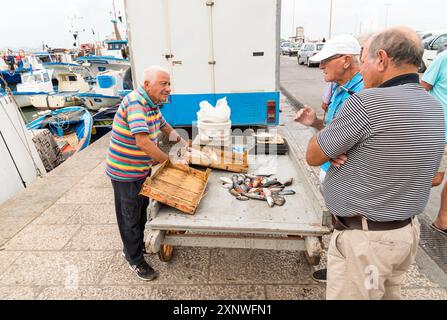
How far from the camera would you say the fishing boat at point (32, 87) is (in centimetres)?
2012

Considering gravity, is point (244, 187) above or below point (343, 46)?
below

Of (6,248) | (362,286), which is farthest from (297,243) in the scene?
(6,248)

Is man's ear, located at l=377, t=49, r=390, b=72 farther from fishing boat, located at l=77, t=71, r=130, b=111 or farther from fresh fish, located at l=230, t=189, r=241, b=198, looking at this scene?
fishing boat, located at l=77, t=71, r=130, b=111

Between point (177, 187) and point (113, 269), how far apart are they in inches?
50.3

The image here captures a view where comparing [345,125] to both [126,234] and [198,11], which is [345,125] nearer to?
[126,234]

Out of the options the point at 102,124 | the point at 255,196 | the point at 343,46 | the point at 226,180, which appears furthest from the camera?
the point at 102,124

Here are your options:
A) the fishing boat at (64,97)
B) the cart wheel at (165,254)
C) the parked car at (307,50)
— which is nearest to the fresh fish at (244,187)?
the cart wheel at (165,254)

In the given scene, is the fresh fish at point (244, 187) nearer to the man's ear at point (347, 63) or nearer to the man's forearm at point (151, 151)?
the man's forearm at point (151, 151)

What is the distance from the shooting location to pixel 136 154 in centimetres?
284

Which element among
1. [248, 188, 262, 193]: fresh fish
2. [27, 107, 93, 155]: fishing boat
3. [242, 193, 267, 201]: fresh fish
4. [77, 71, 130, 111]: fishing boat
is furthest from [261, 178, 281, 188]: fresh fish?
[77, 71, 130, 111]: fishing boat

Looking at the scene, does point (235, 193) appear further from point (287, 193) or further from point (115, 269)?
point (115, 269)

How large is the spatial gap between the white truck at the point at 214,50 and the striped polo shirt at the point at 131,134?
3.21m

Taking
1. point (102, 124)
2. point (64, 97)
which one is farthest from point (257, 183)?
point (64, 97)

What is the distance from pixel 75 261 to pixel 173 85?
3.76 m
